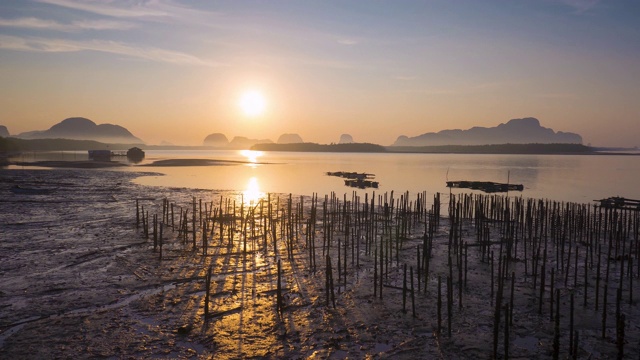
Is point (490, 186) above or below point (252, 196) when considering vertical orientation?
above

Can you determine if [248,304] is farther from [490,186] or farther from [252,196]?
[490,186]

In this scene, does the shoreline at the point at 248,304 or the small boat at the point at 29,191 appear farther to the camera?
the small boat at the point at 29,191

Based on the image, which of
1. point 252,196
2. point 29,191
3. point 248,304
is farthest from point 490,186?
point 29,191

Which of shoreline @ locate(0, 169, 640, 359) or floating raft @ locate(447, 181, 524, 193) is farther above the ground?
floating raft @ locate(447, 181, 524, 193)

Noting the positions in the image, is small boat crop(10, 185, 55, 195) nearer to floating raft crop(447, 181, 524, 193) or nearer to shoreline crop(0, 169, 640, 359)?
shoreline crop(0, 169, 640, 359)

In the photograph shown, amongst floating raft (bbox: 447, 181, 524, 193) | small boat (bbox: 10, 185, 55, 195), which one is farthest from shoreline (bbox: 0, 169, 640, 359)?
floating raft (bbox: 447, 181, 524, 193)

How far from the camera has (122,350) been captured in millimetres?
8820

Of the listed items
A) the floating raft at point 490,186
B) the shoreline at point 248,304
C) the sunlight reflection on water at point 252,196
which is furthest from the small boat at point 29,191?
the floating raft at point 490,186

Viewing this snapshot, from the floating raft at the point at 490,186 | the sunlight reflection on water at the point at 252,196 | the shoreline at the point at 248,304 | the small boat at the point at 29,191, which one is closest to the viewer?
the shoreline at the point at 248,304

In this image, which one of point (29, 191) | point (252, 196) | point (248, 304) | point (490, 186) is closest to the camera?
point (248, 304)

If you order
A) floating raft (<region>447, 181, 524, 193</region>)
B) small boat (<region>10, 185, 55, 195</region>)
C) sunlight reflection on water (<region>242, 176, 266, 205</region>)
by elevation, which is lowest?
sunlight reflection on water (<region>242, 176, 266, 205</region>)

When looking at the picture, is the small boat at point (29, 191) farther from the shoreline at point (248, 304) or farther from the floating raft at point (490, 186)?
the floating raft at point (490, 186)

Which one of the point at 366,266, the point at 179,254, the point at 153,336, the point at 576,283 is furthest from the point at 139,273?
the point at 576,283

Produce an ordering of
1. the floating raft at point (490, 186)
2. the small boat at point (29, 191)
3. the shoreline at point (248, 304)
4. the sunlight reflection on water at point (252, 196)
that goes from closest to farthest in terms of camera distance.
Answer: the shoreline at point (248, 304), the sunlight reflection on water at point (252, 196), the small boat at point (29, 191), the floating raft at point (490, 186)
